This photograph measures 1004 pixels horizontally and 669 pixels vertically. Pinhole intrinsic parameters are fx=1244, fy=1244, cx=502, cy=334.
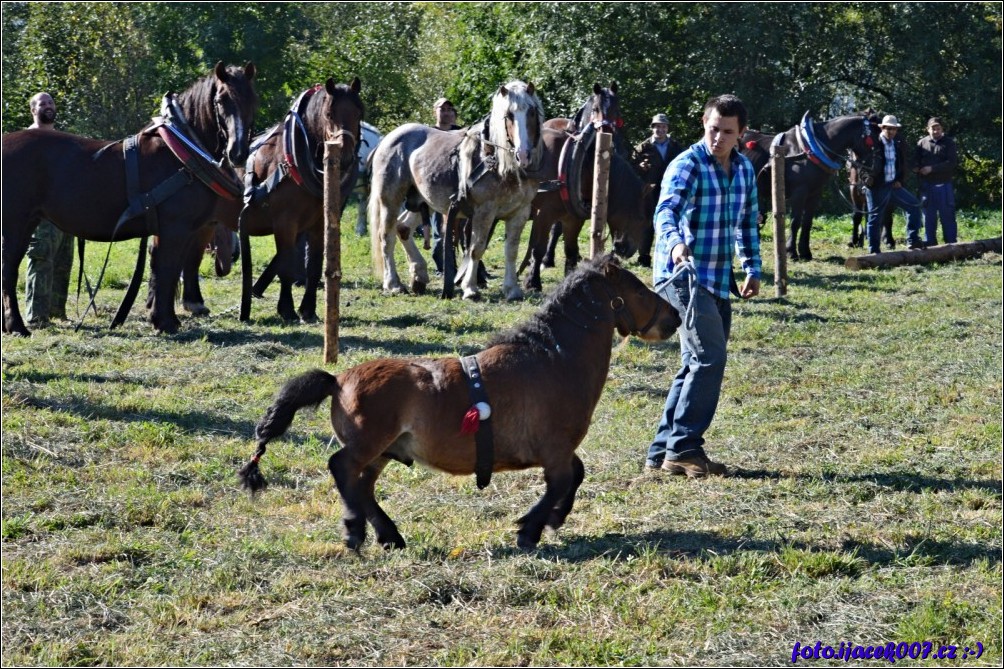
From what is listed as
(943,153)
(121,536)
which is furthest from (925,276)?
(121,536)

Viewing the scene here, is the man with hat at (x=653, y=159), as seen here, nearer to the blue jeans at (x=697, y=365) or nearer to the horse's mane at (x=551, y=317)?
the blue jeans at (x=697, y=365)

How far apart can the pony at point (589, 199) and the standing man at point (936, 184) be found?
716 cm

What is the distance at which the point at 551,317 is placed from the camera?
6.11m

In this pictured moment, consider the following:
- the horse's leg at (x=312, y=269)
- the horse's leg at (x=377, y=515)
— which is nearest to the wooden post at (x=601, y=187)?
the horse's leg at (x=312, y=269)

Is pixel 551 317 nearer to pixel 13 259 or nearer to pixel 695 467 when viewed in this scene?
pixel 695 467

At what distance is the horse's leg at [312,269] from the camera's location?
41.7 ft

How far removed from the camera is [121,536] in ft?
19.8

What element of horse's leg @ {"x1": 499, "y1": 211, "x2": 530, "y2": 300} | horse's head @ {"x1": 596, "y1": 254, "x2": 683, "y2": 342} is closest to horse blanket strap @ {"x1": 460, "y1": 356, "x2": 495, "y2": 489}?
horse's head @ {"x1": 596, "y1": 254, "x2": 683, "y2": 342}

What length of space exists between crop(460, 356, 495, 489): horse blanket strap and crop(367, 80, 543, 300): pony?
25.3 feet

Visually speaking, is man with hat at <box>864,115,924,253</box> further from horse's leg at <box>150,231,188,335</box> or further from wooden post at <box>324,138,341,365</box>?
horse's leg at <box>150,231,188,335</box>

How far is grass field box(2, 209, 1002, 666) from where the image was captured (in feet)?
15.9

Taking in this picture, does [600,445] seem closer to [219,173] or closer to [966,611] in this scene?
[966,611]

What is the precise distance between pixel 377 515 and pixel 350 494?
0.81 ft

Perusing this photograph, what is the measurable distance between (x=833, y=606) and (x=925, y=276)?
1303 centimetres
